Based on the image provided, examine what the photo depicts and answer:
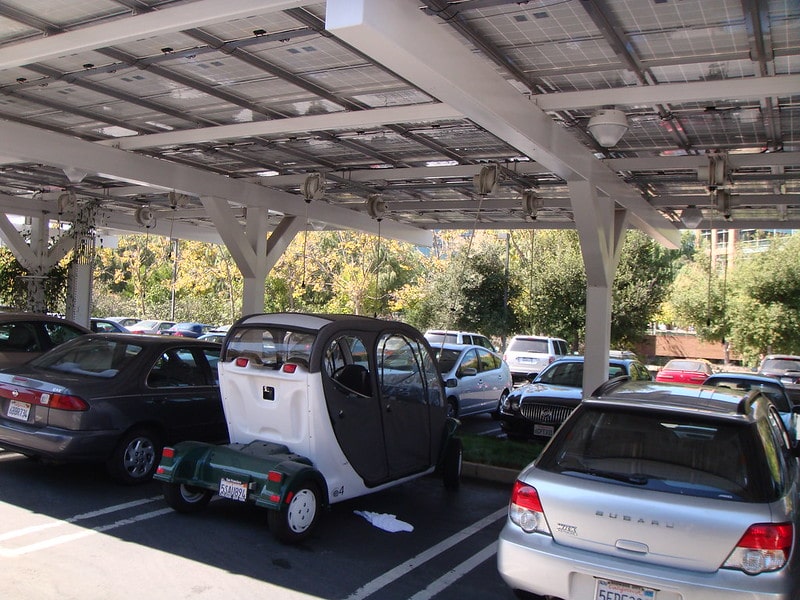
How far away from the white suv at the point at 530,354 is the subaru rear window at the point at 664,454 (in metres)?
19.2

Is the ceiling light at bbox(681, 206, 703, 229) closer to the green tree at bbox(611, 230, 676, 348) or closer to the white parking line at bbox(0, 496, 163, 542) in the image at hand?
the white parking line at bbox(0, 496, 163, 542)

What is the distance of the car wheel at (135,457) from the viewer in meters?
7.60

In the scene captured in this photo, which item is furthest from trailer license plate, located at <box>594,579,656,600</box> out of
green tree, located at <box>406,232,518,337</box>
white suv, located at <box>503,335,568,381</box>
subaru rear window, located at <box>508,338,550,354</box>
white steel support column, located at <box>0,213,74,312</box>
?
green tree, located at <box>406,232,518,337</box>

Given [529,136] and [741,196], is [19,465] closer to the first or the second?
[529,136]

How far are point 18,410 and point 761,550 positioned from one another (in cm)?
676

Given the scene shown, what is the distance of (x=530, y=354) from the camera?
976 inches

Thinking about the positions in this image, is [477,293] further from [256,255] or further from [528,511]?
[528,511]

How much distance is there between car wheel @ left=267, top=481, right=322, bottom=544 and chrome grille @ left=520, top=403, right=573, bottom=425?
5824 mm

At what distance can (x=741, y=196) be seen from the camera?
14062 mm

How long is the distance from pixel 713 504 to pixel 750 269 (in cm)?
3337

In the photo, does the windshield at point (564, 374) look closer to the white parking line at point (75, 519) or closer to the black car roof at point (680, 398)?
the black car roof at point (680, 398)

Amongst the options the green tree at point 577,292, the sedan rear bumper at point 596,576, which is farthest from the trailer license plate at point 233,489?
the green tree at point 577,292

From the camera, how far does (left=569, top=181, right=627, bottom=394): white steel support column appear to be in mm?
11680

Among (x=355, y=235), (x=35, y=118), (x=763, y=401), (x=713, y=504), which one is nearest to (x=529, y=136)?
(x=763, y=401)
